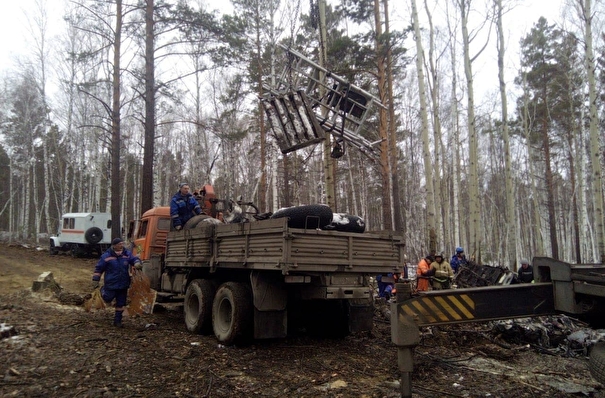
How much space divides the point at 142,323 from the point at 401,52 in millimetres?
12234

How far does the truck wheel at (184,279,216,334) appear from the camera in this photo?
6934mm

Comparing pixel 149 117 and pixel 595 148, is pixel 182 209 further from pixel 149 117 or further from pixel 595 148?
pixel 595 148

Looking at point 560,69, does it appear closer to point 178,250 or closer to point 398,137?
point 398,137

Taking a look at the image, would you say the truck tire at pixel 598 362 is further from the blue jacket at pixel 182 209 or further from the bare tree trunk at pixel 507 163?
the bare tree trunk at pixel 507 163

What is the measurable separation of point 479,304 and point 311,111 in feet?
15.5

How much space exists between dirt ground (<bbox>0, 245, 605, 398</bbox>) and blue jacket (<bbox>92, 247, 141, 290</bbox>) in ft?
2.33

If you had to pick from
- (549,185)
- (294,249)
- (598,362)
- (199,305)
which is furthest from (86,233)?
(549,185)

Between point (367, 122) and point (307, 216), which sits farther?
point (367, 122)

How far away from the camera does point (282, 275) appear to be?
569 cm

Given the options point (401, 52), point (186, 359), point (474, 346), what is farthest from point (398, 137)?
point (186, 359)

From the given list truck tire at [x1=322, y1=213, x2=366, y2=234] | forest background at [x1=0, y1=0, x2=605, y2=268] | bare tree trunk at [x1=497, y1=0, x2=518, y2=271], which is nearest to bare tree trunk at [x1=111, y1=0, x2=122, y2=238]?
forest background at [x1=0, y1=0, x2=605, y2=268]

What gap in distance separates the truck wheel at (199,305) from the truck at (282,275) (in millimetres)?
16

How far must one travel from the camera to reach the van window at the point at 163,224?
9.84 meters

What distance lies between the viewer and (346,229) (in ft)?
19.8
